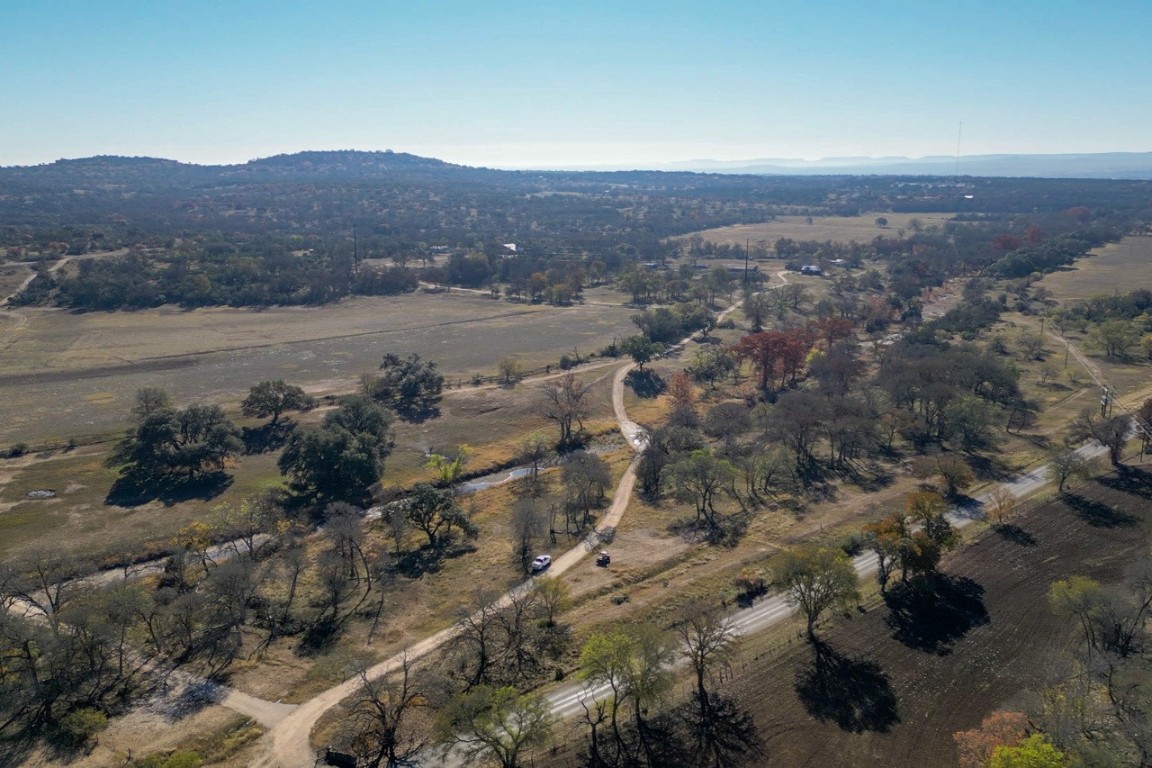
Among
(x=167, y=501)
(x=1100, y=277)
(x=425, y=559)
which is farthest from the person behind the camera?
(x=1100, y=277)

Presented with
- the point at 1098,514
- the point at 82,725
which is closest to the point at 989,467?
the point at 1098,514

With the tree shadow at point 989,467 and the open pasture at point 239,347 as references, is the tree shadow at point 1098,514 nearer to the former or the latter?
the tree shadow at point 989,467

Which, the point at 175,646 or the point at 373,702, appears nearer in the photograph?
the point at 373,702

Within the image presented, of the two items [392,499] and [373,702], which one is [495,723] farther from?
[392,499]

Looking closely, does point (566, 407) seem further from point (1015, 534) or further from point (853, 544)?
point (1015, 534)

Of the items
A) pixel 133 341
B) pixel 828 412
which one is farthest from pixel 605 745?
pixel 133 341

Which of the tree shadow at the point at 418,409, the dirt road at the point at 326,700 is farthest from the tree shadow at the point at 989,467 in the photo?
the tree shadow at the point at 418,409
